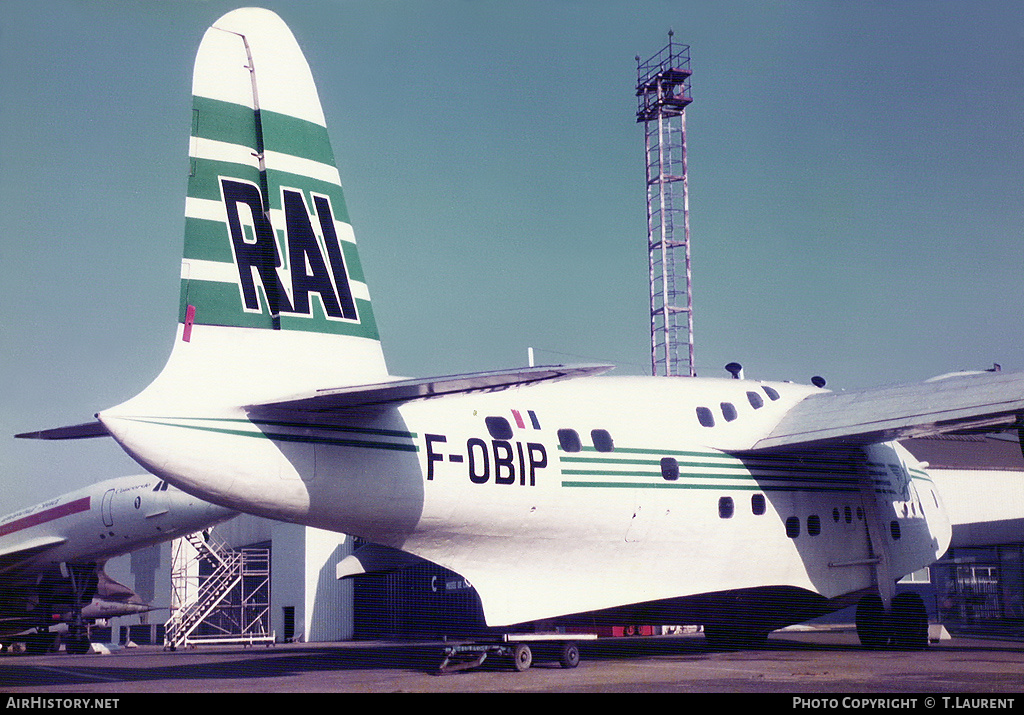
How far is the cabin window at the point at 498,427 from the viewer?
14.2 metres

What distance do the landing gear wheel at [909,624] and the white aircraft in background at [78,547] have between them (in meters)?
18.2

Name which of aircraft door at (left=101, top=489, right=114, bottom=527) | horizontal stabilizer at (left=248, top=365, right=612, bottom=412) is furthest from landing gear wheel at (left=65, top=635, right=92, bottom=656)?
horizontal stabilizer at (left=248, top=365, right=612, bottom=412)

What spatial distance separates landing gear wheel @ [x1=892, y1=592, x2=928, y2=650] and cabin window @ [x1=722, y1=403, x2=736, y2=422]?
16.5ft

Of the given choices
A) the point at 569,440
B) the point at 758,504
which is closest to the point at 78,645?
the point at 569,440

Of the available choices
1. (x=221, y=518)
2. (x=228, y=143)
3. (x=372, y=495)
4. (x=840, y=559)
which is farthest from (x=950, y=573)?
(x=228, y=143)

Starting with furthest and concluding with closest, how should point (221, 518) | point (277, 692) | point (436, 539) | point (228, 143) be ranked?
point (221, 518) → point (436, 539) → point (228, 143) → point (277, 692)

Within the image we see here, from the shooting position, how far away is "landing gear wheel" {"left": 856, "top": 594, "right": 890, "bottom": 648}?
61.9 ft

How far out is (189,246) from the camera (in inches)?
465

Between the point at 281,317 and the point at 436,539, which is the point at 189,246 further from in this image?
the point at 436,539

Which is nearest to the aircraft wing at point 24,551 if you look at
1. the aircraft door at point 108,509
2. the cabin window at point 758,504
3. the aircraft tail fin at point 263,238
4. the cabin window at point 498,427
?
the aircraft door at point 108,509

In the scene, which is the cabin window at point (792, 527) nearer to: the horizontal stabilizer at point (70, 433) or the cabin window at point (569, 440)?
the cabin window at point (569, 440)

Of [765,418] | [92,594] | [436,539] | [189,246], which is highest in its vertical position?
[189,246]
